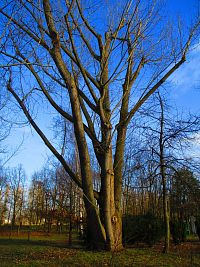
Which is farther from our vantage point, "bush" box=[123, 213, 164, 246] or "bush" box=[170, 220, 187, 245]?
"bush" box=[170, 220, 187, 245]

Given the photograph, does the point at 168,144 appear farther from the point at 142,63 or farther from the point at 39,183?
the point at 39,183

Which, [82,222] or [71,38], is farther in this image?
[82,222]

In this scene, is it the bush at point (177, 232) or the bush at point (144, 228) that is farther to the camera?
the bush at point (177, 232)

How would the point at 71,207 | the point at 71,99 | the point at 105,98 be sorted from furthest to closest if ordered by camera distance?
the point at 71,207 → the point at 105,98 → the point at 71,99

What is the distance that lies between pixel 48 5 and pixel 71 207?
1245cm

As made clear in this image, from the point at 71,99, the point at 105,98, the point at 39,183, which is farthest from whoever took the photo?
the point at 39,183

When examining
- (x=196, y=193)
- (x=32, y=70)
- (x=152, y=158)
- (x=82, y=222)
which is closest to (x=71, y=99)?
(x=32, y=70)

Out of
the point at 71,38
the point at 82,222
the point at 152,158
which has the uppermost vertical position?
the point at 71,38

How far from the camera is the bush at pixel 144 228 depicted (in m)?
14.0

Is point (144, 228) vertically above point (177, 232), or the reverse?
point (144, 228)

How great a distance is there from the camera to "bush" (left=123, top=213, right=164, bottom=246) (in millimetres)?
14000

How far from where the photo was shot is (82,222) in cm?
1571

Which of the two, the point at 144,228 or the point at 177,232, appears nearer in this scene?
the point at 144,228

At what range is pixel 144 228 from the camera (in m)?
14.4
